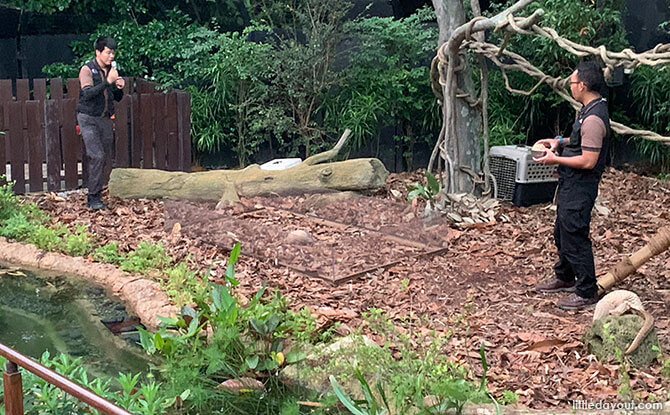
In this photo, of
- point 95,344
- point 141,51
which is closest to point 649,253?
point 95,344

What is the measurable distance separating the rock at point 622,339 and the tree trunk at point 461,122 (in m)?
3.60

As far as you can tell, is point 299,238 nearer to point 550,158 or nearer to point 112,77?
point 550,158

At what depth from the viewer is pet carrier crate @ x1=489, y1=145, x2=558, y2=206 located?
8195mm

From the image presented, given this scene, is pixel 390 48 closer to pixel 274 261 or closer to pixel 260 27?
pixel 260 27

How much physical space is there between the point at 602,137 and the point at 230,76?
6.38 m

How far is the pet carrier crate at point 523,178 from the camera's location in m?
8.20

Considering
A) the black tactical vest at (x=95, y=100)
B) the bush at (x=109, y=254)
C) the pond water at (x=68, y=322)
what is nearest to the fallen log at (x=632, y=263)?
the pond water at (x=68, y=322)

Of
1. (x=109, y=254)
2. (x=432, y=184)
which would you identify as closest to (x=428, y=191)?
(x=432, y=184)

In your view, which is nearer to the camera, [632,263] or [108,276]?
[632,263]

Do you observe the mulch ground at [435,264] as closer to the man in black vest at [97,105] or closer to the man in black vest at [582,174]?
the man in black vest at [582,174]

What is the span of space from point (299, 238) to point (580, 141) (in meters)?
2.25

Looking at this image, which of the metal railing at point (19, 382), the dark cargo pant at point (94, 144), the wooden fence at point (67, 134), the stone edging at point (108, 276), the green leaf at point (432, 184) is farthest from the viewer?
the wooden fence at point (67, 134)

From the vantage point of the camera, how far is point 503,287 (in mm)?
5867

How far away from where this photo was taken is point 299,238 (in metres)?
6.38
